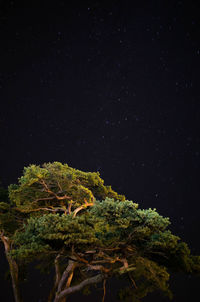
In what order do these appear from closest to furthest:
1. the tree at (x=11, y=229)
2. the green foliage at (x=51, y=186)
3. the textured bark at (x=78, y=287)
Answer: the textured bark at (x=78, y=287)
the green foliage at (x=51, y=186)
the tree at (x=11, y=229)

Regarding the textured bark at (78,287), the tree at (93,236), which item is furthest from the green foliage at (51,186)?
the textured bark at (78,287)

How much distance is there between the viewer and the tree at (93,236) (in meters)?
4.43

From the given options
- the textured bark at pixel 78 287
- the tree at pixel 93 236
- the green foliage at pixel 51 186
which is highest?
the green foliage at pixel 51 186

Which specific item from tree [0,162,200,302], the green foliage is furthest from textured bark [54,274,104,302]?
the green foliage

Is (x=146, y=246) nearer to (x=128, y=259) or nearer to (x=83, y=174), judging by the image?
(x=128, y=259)

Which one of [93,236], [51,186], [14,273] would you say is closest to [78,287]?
[14,273]

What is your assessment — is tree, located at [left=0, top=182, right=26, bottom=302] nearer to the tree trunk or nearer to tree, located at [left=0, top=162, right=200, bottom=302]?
the tree trunk

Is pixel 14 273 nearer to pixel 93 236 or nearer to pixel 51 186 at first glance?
pixel 51 186

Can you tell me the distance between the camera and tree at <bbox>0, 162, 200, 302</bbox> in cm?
443

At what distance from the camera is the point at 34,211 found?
692 centimetres

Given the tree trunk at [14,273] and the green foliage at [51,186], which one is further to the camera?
the tree trunk at [14,273]

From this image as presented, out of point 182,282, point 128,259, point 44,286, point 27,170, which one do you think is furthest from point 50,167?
point 182,282

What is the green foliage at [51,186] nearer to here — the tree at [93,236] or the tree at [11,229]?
the tree at [93,236]

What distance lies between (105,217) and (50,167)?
2265 millimetres
